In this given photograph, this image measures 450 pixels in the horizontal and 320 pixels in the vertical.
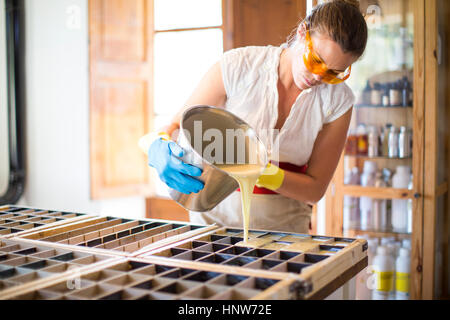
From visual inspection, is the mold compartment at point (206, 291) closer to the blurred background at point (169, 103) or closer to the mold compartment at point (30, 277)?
the mold compartment at point (30, 277)

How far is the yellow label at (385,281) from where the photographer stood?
2807mm

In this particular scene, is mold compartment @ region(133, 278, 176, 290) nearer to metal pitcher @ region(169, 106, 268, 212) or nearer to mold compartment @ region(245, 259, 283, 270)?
mold compartment @ region(245, 259, 283, 270)

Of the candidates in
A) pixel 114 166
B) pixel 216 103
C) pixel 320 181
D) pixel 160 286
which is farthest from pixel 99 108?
pixel 160 286

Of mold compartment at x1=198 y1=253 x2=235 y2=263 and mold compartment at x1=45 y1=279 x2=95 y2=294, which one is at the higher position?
mold compartment at x1=45 y1=279 x2=95 y2=294

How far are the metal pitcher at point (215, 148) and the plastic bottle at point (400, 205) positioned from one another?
1688mm

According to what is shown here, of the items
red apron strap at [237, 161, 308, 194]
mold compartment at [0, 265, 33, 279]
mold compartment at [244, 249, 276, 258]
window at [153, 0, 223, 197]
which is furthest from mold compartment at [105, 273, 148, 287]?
window at [153, 0, 223, 197]

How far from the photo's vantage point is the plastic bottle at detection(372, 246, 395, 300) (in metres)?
2.81

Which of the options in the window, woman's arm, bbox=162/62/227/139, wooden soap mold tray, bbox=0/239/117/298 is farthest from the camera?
the window

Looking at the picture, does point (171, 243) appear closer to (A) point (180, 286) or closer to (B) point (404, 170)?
(A) point (180, 286)

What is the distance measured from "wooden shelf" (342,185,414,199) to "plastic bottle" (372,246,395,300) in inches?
12.2

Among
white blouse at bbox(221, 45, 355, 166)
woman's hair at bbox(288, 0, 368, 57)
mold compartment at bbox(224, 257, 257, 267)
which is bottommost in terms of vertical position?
mold compartment at bbox(224, 257, 257, 267)

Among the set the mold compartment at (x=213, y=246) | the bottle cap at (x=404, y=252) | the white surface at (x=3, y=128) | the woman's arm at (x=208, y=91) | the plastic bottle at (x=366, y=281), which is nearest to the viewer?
the mold compartment at (x=213, y=246)

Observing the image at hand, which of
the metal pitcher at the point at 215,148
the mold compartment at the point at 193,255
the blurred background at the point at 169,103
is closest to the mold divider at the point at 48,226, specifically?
the metal pitcher at the point at 215,148

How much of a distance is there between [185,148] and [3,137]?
2600 mm
